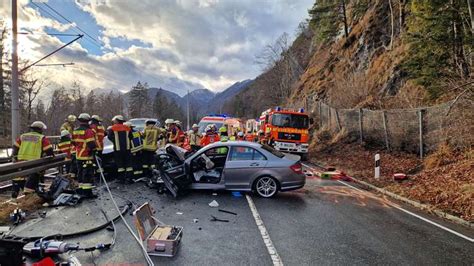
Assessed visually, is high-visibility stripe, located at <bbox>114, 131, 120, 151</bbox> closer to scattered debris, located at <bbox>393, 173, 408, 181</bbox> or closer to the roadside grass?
the roadside grass

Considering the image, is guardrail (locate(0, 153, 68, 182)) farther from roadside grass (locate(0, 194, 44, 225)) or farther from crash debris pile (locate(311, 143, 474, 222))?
crash debris pile (locate(311, 143, 474, 222))

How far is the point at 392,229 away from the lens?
623 cm

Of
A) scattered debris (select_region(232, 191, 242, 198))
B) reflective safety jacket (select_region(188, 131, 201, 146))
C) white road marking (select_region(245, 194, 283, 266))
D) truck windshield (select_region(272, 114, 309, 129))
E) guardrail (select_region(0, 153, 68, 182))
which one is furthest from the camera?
truck windshield (select_region(272, 114, 309, 129))

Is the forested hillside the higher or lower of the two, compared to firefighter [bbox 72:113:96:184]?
higher

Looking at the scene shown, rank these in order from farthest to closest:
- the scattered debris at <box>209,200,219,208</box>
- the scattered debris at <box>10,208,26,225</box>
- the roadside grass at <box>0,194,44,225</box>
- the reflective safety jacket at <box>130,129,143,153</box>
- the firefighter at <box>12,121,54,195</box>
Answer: the reflective safety jacket at <box>130,129,143,153</box>, the firefighter at <box>12,121,54,195</box>, the scattered debris at <box>209,200,219,208</box>, the roadside grass at <box>0,194,44,225</box>, the scattered debris at <box>10,208,26,225</box>

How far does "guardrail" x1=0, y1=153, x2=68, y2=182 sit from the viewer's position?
261 inches

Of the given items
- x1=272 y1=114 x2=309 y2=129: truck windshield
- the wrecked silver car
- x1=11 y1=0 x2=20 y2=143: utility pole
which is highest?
x1=11 y1=0 x2=20 y2=143: utility pole

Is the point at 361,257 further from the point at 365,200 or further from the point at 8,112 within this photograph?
the point at 8,112

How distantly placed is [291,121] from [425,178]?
875cm

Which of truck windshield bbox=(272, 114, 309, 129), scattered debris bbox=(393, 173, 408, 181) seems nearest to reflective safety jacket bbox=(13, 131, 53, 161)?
scattered debris bbox=(393, 173, 408, 181)

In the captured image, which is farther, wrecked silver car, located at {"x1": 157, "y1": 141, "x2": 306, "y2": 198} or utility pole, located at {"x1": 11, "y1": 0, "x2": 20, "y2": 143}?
utility pole, located at {"x1": 11, "y1": 0, "x2": 20, "y2": 143}

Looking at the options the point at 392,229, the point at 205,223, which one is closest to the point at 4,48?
the point at 205,223

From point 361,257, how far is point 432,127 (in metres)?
9.57

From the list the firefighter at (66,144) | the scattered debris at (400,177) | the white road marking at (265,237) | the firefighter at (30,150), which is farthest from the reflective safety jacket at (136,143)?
the scattered debris at (400,177)
